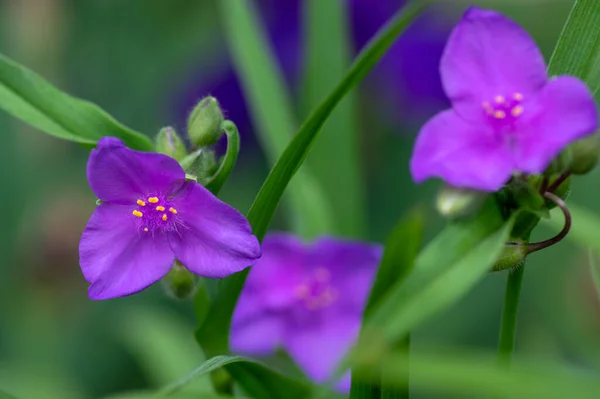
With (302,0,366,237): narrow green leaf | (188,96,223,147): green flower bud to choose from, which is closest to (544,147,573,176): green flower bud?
(188,96,223,147): green flower bud

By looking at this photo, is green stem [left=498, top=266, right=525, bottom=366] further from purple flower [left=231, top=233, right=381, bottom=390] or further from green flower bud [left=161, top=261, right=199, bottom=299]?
purple flower [left=231, top=233, right=381, bottom=390]

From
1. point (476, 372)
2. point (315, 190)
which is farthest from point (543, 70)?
point (315, 190)

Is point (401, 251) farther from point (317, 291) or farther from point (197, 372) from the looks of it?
point (317, 291)

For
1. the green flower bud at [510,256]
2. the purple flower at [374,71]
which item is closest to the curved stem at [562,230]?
the green flower bud at [510,256]

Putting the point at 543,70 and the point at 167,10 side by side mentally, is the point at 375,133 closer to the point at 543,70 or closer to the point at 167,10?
the point at 167,10

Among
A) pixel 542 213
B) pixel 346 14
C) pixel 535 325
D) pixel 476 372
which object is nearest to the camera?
pixel 476 372

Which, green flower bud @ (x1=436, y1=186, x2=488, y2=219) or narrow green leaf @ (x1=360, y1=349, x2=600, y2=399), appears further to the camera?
green flower bud @ (x1=436, y1=186, x2=488, y2=219)
